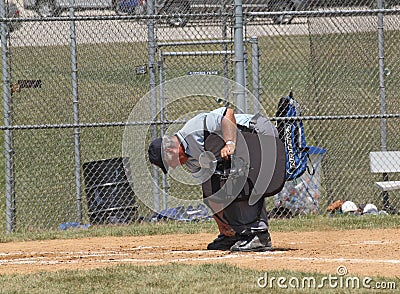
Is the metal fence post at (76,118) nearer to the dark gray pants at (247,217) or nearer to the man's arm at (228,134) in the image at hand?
the dark gray pants at (247,217)

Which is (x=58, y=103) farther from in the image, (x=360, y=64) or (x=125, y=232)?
(x=360, y=64)

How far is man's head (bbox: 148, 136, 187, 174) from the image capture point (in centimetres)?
793

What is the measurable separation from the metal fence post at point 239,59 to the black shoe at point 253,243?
278cm

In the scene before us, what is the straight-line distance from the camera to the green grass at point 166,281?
591 centimetres

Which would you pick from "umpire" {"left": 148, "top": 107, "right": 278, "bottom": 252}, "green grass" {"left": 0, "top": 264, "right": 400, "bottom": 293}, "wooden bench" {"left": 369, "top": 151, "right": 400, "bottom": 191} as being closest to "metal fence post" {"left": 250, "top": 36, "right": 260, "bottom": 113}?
"wooden bench" {"left": 369, "top": 151, "right": 400, "bottom": 191}

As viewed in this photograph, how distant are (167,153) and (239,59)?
292cm

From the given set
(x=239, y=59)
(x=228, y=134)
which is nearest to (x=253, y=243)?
(x=228, y=134)

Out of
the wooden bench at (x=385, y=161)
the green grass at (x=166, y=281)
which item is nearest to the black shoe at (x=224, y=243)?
the green grass at (x=166, y=281)

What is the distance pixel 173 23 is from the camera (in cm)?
1173

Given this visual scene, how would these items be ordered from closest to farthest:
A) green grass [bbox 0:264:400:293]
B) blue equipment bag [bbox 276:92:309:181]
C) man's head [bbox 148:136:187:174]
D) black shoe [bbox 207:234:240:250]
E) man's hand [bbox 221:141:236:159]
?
green grass [bbox 0:264:400:293], man's hand [bbox 221:141:236:159], man's head [bbox 148:136:187:174], black shoe [bbox 207:234:240:250], blue equipment bag [bbox 276:92:309:181]

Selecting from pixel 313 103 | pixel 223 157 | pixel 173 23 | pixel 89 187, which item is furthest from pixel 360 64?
pixel 223 157

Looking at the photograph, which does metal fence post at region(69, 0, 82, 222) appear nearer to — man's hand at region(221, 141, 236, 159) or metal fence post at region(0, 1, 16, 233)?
metal fence post at region(0, 1, 16, 233)

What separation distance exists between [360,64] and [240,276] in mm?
6719

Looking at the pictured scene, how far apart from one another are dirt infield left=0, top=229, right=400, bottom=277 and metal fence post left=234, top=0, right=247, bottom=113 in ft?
5.96
